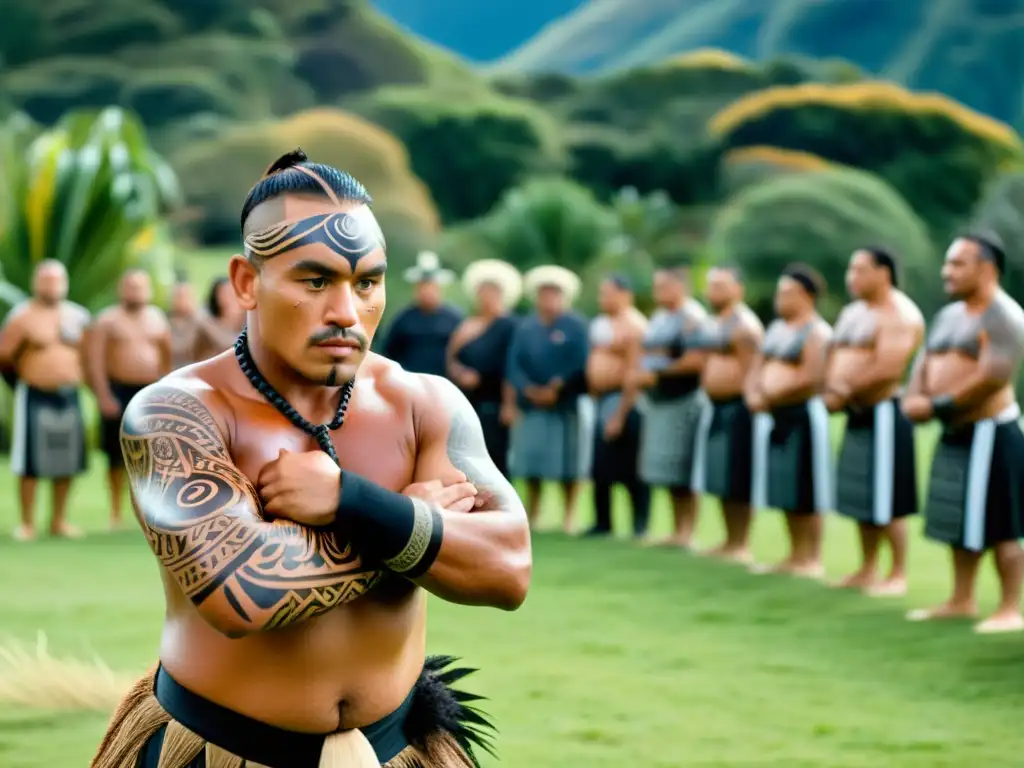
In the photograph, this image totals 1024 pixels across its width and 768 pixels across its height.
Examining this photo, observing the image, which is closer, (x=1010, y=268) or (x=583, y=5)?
(x=1010, y=268)

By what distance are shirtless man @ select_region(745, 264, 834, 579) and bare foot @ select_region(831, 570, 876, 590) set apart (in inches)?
13.2

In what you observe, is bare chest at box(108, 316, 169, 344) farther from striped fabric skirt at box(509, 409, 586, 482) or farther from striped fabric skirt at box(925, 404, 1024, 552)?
striped fabric skirt at box(925, 404, 1024, 552)

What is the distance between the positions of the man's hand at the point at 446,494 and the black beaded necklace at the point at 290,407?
0.15 m

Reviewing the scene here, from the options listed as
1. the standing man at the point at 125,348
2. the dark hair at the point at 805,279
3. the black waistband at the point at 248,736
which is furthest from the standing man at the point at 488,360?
the black waistband at the point at 248,736

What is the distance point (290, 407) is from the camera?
251cm

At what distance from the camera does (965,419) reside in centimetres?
676

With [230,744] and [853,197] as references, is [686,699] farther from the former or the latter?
[853,197]

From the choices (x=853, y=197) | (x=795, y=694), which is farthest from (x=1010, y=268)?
(x=795, y=694)

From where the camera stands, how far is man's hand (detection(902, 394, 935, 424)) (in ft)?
22.3

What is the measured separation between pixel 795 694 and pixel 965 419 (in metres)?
1.70

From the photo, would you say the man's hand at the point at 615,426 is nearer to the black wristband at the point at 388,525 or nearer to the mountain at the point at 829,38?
the black wristband at the point at 388,525

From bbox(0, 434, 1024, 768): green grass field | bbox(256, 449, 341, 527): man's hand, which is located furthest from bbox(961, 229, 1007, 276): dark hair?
bbox(256, 449, 341, 527): man's hand

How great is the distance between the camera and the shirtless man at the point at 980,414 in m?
6.61

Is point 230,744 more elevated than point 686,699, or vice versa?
point 230,744
